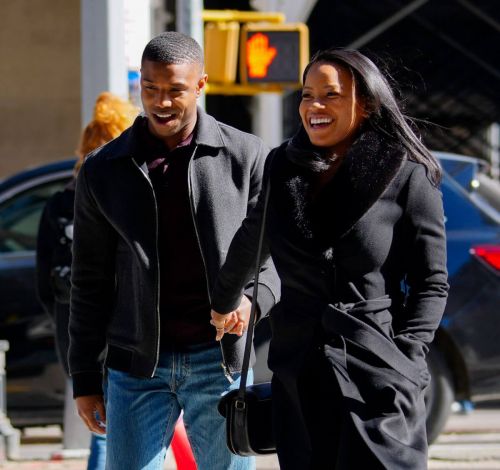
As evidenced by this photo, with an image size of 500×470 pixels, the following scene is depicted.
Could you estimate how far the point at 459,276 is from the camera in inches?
267

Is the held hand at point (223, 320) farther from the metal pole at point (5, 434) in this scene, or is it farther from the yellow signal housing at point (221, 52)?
the yellow signal housing at point (221, 52)

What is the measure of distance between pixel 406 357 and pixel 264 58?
8278 mm

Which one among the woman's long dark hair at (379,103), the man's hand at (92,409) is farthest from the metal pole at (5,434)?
the woman's long dark hair at (379,103)

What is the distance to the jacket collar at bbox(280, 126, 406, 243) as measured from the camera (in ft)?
10.7

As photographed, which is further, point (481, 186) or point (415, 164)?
point (481, 186)

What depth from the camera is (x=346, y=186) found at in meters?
3.29

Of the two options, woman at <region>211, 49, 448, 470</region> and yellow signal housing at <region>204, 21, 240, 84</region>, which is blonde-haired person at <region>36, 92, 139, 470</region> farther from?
yellow signal housing at <region>204, 21, 240, 84</region>

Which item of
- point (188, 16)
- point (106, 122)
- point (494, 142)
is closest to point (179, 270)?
point (106, 122)

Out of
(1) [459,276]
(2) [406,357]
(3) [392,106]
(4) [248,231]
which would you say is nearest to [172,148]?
(4) [248,231]

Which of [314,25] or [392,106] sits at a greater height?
[392,106]

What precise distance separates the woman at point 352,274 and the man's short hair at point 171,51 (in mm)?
478

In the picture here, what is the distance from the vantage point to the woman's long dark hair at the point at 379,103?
3336mm

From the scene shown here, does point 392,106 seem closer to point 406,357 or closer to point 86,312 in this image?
point 406,357

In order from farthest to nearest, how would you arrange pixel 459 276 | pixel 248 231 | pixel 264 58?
pixel 264 58
pixel 459 276
pixel 248 231
